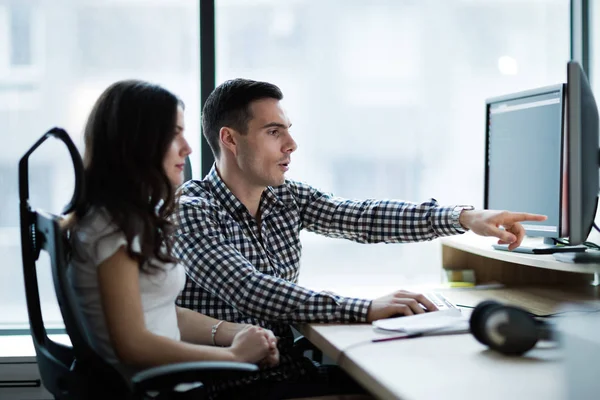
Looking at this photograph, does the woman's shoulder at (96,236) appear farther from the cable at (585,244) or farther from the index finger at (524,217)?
the cable at (585,244)

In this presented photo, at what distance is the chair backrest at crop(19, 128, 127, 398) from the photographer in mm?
1161

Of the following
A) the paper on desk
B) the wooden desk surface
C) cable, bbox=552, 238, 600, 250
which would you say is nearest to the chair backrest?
the wooden desk surface

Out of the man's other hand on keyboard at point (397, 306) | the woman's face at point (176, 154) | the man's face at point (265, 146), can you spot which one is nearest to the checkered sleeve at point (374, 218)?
the man's face at point (265, 146)

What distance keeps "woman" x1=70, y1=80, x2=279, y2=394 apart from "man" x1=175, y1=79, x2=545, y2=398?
20 cm

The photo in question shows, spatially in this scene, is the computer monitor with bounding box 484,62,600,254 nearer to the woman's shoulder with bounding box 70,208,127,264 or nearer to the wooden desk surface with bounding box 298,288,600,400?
the wooden desk surface with bounding box 298,288,600,400

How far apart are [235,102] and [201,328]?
26.2 inches

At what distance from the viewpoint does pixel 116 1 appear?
2580 millimetres

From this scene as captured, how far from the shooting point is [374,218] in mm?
2029

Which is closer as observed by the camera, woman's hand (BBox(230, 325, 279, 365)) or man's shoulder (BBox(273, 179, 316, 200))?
woman's hand (BBox(230, 325, 279, 365))

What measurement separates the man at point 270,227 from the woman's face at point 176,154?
0.91ft

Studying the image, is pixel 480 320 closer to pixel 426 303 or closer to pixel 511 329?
pixel 511 329

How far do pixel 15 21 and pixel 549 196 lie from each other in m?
1.95

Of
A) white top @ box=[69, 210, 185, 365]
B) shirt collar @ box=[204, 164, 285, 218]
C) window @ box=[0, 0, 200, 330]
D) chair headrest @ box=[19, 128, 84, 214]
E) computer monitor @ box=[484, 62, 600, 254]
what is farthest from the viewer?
window @ box=[0, 0, 200, 330]

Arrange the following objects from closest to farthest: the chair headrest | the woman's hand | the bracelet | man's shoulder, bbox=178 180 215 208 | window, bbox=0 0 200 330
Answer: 1. the chair headrest
2. the woman's hand
3. the bracelet
4. man's shoulder, bbox=178 180 215 208
5. window, bbox=0 0 200 330
